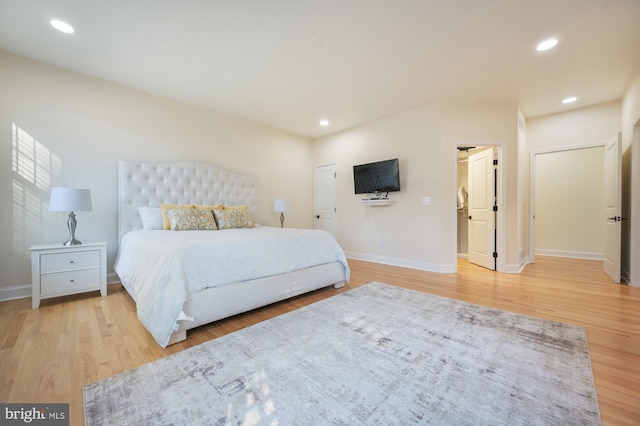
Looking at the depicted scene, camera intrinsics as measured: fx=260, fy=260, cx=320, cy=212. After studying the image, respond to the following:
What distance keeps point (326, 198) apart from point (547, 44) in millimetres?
4180

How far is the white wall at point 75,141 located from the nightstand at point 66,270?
1.55 feet

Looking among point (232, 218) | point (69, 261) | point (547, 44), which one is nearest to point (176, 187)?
point (232, 218)

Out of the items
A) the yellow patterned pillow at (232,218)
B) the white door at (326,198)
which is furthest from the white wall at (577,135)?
the yellow patterned pillow at (232,218)

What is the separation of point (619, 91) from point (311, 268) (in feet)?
16.7

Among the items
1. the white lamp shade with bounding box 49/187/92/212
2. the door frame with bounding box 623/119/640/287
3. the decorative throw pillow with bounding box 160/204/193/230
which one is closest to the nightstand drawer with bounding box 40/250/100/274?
the white lamp shade with bounding box 49/187/92/212

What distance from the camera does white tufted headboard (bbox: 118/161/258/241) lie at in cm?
350

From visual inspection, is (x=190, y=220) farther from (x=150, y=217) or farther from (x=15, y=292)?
(x=15, y=292)

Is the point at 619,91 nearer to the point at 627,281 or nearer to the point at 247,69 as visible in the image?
the point at 627,281

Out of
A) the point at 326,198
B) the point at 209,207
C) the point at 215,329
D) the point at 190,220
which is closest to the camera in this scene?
the point at 215,329

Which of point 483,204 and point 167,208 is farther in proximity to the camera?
point 483,204

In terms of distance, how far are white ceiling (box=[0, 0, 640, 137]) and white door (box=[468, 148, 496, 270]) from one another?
109cm

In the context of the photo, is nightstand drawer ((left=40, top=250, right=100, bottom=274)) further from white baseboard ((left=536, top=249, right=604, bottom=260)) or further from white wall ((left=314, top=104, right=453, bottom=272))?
white baseboard ((left=536, top=249, right=604, bottom=260))

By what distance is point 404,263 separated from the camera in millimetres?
4590

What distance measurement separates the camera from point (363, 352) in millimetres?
1786
